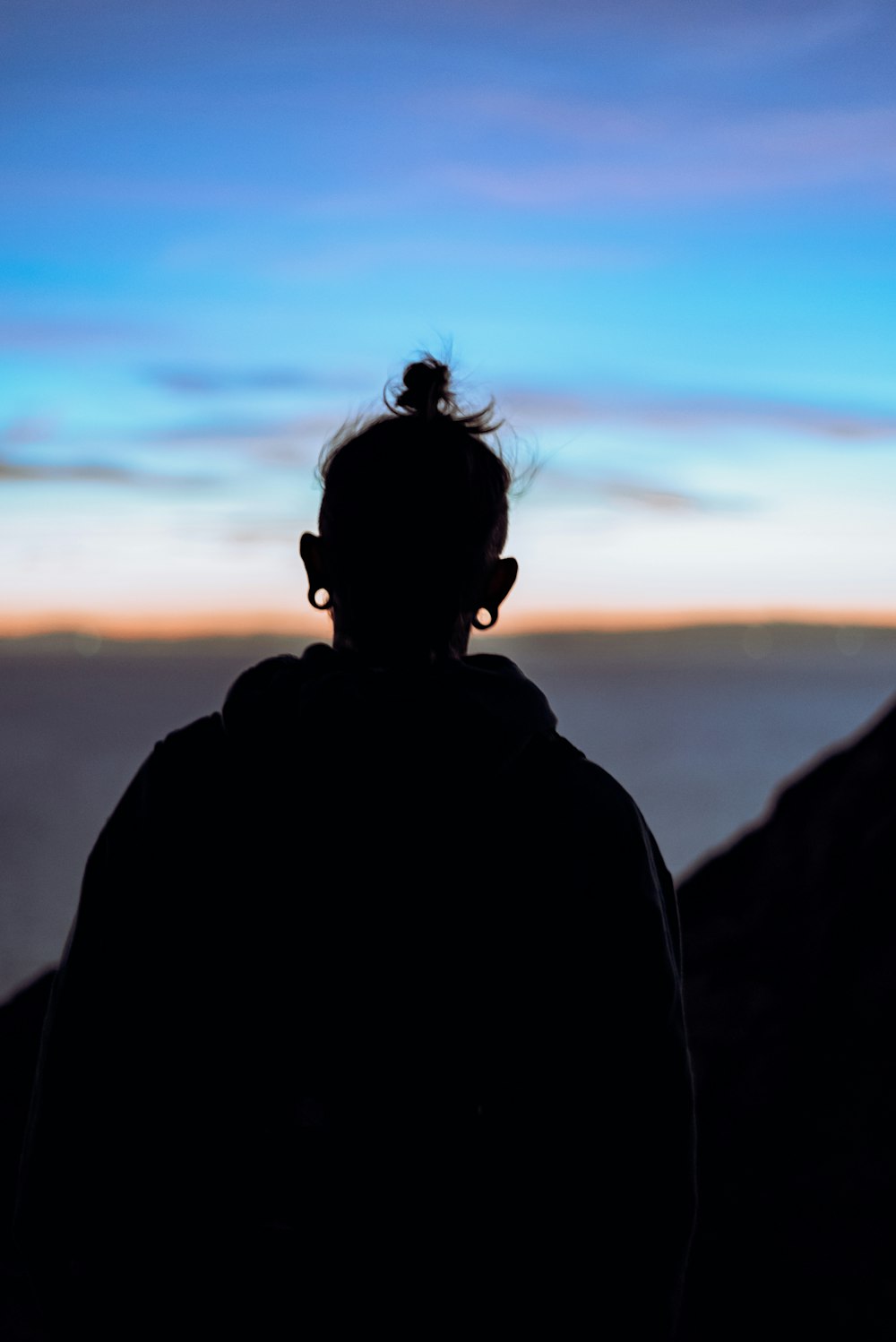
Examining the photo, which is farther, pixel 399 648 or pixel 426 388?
pixel 426 388

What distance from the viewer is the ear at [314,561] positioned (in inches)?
74.0

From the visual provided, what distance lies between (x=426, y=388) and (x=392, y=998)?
1.03 meters

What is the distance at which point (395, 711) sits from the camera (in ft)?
5.64

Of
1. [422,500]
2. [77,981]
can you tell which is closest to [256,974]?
[77,981]

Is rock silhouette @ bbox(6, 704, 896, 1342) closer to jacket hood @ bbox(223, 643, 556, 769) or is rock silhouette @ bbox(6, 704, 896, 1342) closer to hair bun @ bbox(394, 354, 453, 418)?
jacket hood @ bbox(223, 643, 556, 769)

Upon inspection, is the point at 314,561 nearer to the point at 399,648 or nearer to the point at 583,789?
the point at 399,648

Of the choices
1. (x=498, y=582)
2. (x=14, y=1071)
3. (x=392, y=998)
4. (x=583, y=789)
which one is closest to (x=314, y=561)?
(x=498, y=582)

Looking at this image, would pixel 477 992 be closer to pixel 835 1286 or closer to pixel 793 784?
pixel 835 1286

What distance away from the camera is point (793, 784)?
12.0 meters

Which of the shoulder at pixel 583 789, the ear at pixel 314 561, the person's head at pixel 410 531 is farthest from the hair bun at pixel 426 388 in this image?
the shoulder at pixel 583 789

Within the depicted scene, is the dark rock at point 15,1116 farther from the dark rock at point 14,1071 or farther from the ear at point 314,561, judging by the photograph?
the ear at point 314,561

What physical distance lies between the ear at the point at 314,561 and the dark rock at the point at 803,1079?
6.37 m

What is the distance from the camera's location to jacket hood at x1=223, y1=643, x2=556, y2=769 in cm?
170

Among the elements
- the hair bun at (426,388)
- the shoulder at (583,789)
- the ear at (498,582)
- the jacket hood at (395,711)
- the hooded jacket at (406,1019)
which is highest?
the hair bun at (426,388)
